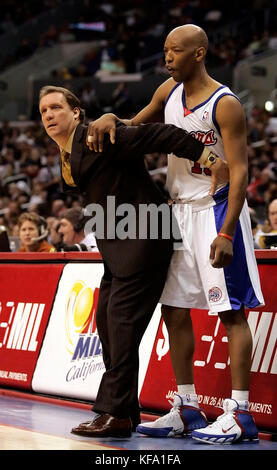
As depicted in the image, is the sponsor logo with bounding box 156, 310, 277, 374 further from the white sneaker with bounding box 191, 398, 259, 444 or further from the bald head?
the bald head

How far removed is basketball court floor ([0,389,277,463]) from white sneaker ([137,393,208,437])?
4 centimetres

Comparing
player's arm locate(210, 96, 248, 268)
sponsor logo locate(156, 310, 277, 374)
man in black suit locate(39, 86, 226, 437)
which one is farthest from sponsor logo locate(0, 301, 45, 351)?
player's arm locate(210, 96, 248, 268)

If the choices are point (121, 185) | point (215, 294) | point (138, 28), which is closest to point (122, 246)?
point (121, 185)

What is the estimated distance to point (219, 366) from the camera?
15.3 ft

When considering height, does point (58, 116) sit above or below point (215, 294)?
above

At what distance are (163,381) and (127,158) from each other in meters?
1.58

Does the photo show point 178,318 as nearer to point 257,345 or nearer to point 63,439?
point 257,345

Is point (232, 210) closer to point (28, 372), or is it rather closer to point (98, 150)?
point (98, 150)

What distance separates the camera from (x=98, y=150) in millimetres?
4121

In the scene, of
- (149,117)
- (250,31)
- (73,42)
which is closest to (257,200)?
(149,117)

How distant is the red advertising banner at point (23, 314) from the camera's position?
6.08 metres

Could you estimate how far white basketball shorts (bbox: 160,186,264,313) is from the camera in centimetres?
404

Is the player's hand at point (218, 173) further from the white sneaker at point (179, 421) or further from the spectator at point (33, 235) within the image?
the spectator at point (33, 235)

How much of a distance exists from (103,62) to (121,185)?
72.9ft
